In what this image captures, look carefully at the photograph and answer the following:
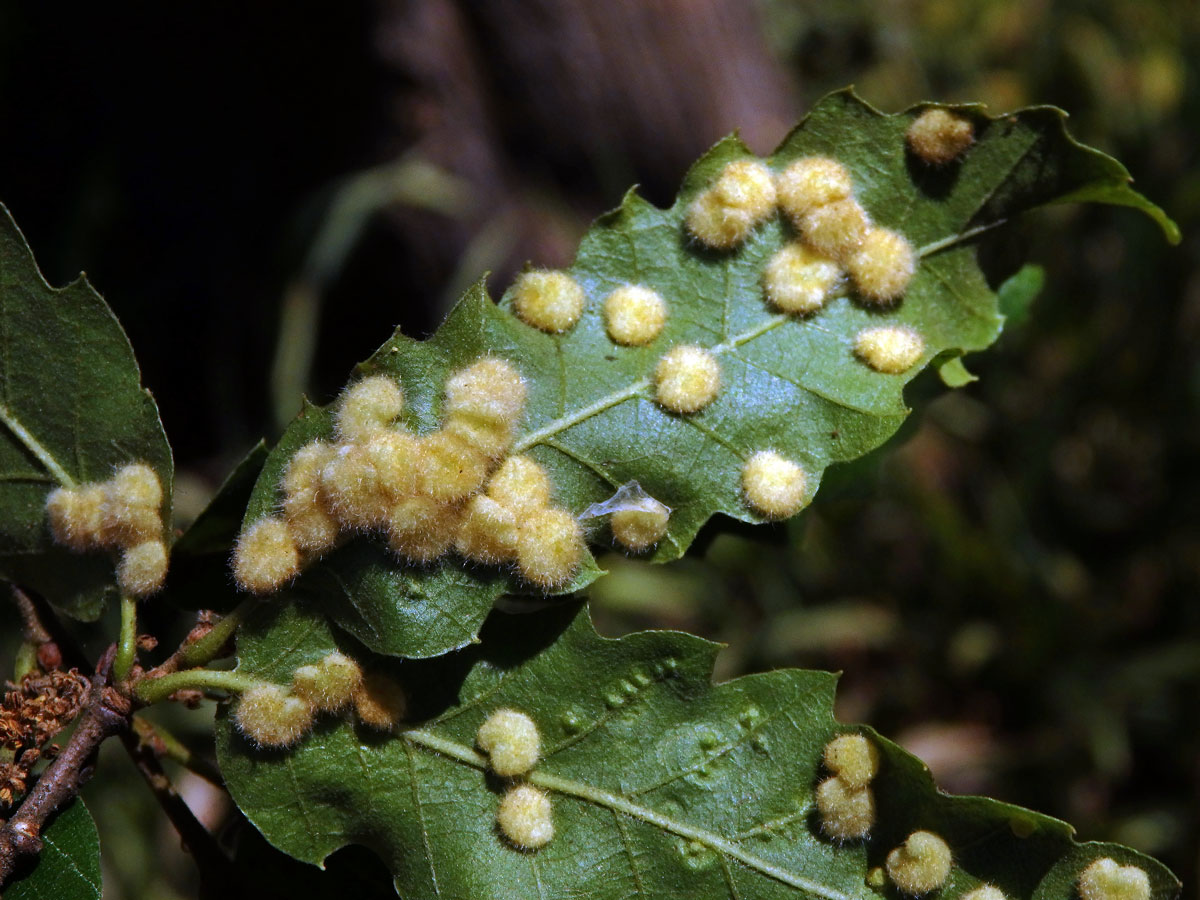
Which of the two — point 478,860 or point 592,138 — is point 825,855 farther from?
point 592,138

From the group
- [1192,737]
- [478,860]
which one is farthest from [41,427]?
[1192,737]

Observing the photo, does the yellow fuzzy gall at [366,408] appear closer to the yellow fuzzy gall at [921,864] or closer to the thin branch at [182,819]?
the thin branch at [182,819]

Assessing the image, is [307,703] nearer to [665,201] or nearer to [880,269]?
[880,269]

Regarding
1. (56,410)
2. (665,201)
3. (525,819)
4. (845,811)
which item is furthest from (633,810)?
(665,201)

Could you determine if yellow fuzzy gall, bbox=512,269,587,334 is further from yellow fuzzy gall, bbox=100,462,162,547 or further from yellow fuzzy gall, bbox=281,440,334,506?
yellow fuzzy gall, bbox=100,462,162,547

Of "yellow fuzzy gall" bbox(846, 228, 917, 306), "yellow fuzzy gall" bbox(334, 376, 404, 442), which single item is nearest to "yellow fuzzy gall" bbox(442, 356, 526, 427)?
"yellow fuzzy gall" bbox(334, 376, 404, 442)

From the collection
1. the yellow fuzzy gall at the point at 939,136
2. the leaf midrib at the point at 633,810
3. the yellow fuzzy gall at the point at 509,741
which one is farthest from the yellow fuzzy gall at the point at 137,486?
the yellow fuzzy gall at the point at 939,136
